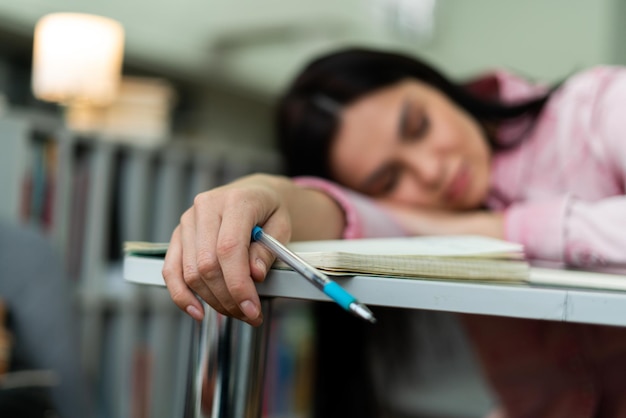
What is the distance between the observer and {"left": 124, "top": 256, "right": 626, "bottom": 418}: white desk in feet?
1.26

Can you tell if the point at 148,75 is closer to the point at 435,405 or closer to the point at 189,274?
the point at 435,405

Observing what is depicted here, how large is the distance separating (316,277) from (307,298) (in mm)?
38

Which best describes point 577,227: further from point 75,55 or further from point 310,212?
point 75,55

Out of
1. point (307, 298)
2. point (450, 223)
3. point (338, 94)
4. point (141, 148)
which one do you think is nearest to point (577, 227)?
point (450, 223)

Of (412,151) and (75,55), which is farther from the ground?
(75,55)

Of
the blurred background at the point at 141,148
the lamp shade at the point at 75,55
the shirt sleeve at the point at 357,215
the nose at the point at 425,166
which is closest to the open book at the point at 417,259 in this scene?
the shirt sleeve at the point at 357,215

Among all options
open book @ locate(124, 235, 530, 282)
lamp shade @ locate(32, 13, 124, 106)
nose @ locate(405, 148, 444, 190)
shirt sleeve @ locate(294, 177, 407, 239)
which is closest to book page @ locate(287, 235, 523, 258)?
open book @ locate(124, 235, 530, 282)

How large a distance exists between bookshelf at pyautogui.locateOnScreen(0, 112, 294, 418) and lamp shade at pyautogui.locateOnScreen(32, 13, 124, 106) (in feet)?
0.26

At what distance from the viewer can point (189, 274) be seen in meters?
0.41

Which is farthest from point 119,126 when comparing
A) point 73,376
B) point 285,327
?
point 73,376

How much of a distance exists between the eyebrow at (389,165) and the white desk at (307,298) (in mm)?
543

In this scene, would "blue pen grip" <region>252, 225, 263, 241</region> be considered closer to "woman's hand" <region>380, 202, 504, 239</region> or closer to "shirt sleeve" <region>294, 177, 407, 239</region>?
"shirt sleeve" <region>294, 177, 407, 239</region>

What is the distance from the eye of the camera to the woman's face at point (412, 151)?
101cm

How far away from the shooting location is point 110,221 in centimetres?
144
